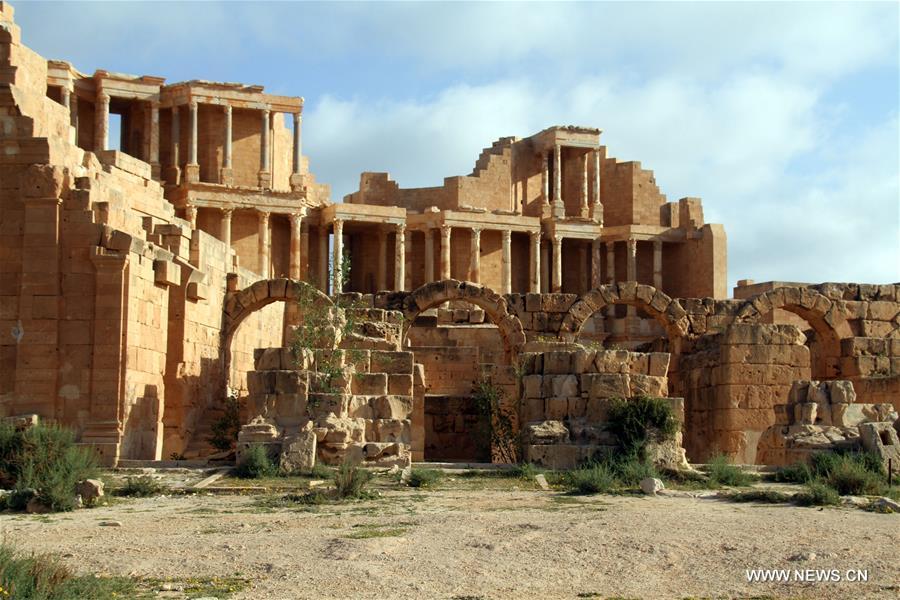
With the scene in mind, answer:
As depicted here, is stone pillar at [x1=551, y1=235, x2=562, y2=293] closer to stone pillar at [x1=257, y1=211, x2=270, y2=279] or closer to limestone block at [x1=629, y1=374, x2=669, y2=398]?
stone pillar at [x1=257, y1=211, x2=270, y2=279]

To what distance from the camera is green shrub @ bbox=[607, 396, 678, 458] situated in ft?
53.5

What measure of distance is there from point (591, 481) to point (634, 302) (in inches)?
504

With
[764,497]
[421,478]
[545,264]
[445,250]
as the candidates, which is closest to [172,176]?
[445,250]

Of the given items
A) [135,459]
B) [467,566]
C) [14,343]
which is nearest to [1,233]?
[14,343]

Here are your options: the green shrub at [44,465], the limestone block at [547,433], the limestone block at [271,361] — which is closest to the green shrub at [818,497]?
the limestone block at [547,433]

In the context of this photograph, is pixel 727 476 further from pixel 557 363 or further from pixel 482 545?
pixel 482 545

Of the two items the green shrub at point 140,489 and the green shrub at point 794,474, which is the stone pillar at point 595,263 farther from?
the green shrub at point 140,489

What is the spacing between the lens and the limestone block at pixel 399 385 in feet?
58.0

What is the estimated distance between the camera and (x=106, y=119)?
1732 inches

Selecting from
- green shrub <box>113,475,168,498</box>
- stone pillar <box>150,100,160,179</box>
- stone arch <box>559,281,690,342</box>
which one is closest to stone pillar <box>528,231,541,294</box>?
stone pillar <box>150,100,160,179</box>

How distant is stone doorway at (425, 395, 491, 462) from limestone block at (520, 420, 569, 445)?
5201 millimetres

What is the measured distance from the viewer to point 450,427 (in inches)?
895

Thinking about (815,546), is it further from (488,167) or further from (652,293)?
(488,167)

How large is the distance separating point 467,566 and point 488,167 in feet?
135
